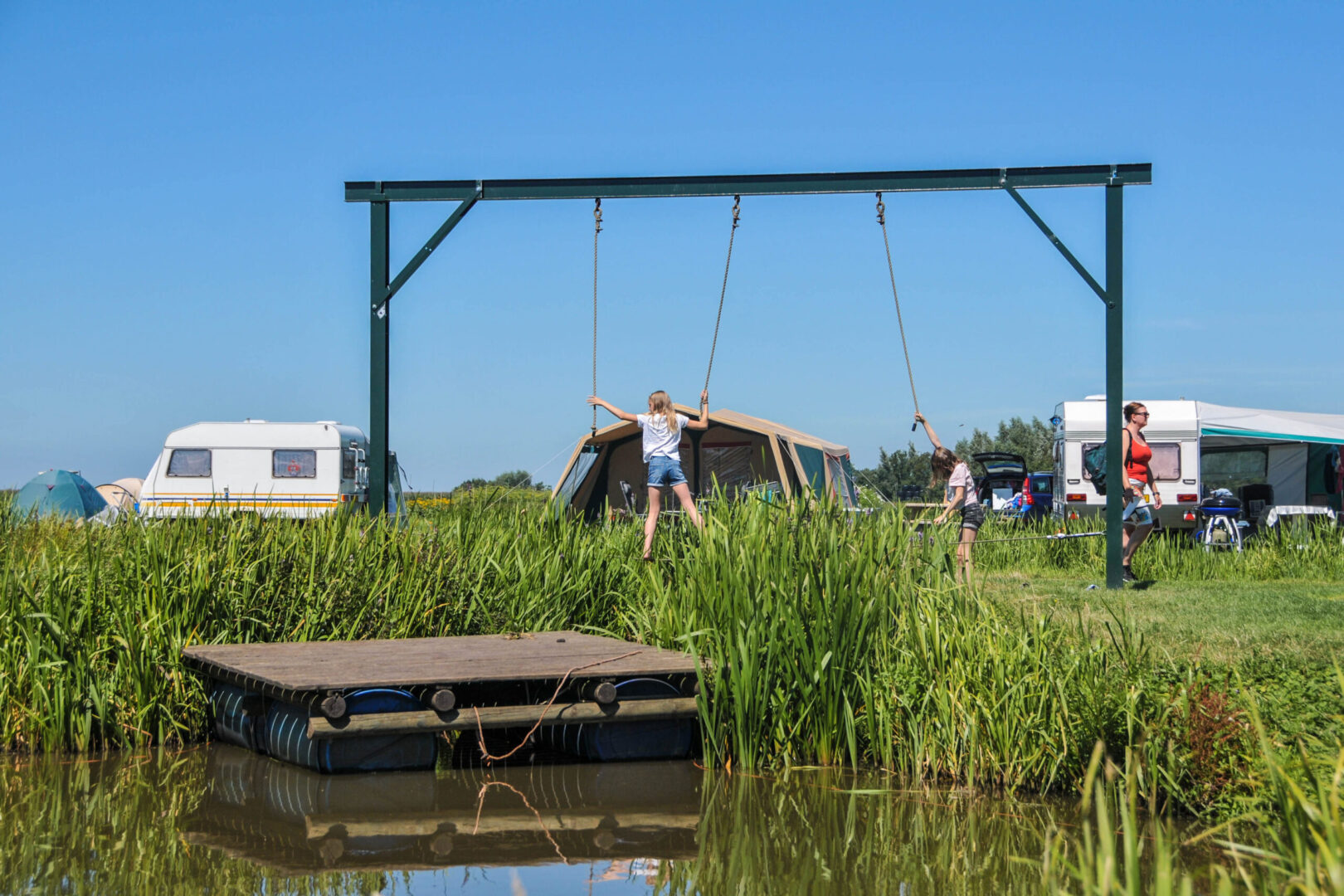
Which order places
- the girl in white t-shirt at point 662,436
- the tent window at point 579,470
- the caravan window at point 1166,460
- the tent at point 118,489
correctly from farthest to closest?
the tent at point 118,489 < the caravan window at point 1166,460 < the tent window at point 579,470 < the girl in white t-shirt at point 662,436

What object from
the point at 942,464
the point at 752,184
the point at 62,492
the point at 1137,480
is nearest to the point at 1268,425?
the point at 1137,480

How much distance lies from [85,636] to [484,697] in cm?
221

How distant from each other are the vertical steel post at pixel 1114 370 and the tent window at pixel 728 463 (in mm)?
5754

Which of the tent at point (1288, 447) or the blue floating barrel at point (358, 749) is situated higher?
the tent at point (1288, 447)

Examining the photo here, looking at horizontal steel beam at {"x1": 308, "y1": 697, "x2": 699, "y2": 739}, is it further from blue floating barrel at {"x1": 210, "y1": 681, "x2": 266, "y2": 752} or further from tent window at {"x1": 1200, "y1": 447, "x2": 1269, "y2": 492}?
tent window at {"x1": 1200, "y1": 447, "x2": 1269, "y2": 492}

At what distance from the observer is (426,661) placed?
20.6ft

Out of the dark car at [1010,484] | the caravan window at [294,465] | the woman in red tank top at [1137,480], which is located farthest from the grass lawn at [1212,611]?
the dark car at [1010,484]

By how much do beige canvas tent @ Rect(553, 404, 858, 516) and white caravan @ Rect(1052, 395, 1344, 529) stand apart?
4483 millimetres

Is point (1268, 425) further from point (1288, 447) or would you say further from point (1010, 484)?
point (1010, 484)

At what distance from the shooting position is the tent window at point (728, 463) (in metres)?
15.3

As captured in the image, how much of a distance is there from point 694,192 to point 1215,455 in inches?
654

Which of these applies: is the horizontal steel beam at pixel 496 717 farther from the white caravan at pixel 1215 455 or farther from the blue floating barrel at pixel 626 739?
the white caravan at pixel 1215 455

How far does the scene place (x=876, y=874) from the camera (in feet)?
14.7

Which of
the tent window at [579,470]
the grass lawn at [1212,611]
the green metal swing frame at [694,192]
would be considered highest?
the green metal swing frame at [694,192]
